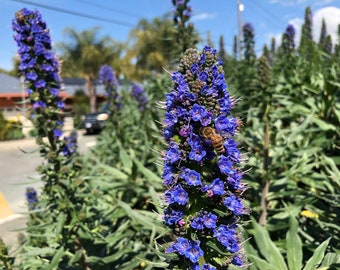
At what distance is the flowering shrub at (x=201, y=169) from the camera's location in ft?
4.94

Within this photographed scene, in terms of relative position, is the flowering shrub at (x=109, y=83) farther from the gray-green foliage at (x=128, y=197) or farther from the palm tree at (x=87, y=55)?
the palm tree at (x=87, y=55)

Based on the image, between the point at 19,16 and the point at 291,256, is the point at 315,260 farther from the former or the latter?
the point at 19,16

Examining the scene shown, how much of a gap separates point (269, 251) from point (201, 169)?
1.19 meters

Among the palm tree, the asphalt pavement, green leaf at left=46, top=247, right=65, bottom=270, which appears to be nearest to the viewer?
green leaf at left=46, top=247, right=65, bottom=270

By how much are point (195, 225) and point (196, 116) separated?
0.42m

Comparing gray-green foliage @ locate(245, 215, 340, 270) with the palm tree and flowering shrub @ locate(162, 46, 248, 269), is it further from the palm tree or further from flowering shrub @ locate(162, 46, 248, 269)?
the palm tree

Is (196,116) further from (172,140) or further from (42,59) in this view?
(42,59)

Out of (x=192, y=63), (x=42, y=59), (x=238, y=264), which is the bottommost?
(x=238, y=264)

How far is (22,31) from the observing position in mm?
3221

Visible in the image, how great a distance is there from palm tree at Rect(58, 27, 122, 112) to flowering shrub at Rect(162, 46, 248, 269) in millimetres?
32129

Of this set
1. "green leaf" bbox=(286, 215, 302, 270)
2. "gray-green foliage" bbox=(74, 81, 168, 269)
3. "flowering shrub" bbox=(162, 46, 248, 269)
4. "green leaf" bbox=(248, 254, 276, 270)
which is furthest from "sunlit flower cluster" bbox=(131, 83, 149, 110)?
"flowering shrub" bbox=(162, 46, 248, 269)

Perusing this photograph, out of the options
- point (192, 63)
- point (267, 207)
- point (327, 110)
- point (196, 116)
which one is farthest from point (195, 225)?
point (327, 110)

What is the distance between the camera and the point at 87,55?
33562 millimetres

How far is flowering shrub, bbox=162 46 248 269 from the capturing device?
1506 millimetres
